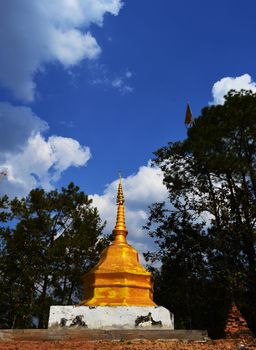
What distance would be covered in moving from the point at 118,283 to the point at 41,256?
10.4m

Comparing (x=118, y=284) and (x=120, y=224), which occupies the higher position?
(x=120, y=224)

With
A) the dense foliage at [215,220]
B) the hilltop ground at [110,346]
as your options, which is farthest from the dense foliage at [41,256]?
the hilltop ground at [110,346]

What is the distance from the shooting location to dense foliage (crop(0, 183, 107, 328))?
2345 centimetres

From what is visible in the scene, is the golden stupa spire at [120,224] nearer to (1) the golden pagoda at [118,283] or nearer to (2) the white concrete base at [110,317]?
(1) the golden pagoda at [118,283]

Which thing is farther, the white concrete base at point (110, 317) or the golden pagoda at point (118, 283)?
the golden pagoda at point (118, 283)

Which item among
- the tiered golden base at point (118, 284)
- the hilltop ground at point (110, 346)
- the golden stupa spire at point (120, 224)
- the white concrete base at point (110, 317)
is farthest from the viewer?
the golden stupa spire at point (120, 224)

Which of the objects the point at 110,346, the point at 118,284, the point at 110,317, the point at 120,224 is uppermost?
the point at 120,224

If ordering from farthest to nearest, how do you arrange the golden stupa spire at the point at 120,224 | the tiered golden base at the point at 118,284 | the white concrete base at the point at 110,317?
the golden stupa spire at the point at 120,224 < the tiered golden base at the point at 118,284 < the white concrete base at the point at 110,317

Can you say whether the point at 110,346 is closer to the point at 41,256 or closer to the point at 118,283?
the point at 118,283

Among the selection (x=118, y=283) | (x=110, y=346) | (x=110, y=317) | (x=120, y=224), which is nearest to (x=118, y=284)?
(x=118, y=283)

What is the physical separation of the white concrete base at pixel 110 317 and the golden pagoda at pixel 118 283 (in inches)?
27.1

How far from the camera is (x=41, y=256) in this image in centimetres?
2403

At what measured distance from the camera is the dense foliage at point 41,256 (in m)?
23.5

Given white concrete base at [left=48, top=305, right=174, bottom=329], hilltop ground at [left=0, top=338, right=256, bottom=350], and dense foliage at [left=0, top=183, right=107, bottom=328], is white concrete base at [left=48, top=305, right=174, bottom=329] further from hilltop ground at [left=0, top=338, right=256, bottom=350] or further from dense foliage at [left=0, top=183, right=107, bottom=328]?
dense foliage at [left=0, top=183, right=107, bottom=328]
